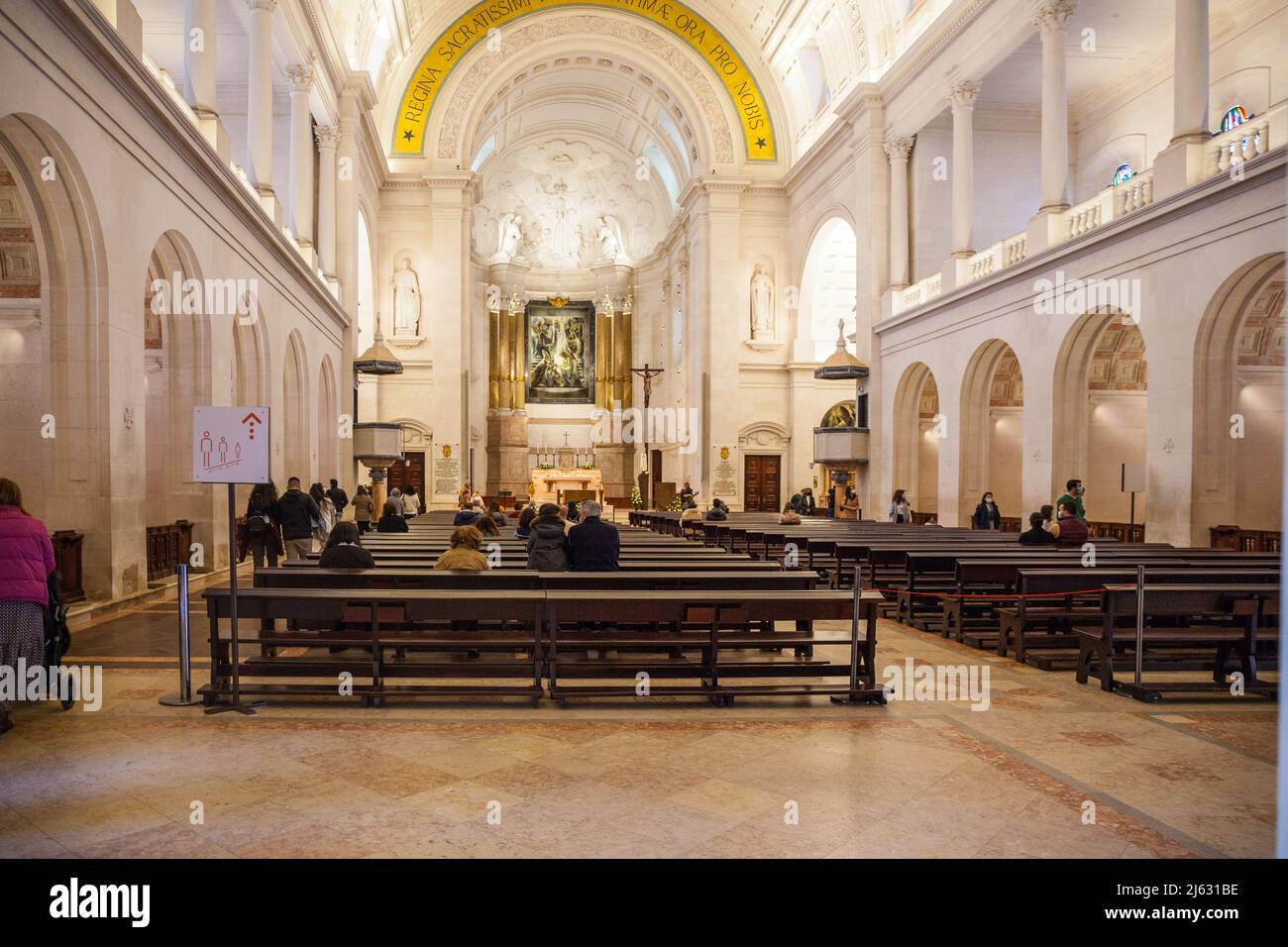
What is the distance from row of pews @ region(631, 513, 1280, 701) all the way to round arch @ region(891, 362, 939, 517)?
10069 millimetres

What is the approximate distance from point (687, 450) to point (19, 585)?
27803 millimetres

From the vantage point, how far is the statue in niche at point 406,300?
30031mm

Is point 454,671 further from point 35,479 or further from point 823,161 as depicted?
point 823,161

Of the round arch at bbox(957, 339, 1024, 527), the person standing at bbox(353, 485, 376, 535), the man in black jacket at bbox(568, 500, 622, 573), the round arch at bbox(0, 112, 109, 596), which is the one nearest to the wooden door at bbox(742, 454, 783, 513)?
Result: the round arch at bbox(957, 339, 1024, 527)

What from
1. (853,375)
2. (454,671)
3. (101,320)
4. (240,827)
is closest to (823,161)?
(853,375)

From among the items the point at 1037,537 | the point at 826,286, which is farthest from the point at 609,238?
the point at 1037,537

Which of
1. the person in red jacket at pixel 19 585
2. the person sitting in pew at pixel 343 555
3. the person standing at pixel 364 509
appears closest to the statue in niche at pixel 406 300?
the person standing at pixel 364 509

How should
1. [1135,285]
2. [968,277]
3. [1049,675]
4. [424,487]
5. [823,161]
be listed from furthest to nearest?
[424,487] → [823,161] → [968,277] → [1135,285] → [1049,675]

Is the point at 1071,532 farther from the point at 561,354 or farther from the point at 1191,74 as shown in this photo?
the point at 561,354

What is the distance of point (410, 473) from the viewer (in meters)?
29.8

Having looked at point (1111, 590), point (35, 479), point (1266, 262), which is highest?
point (1266, 262)

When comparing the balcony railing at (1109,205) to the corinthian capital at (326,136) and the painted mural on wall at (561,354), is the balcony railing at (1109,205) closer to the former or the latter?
the corinthian capital at (326,136)

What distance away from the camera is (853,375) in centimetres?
2306

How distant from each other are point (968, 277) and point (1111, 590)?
15.0 metres
